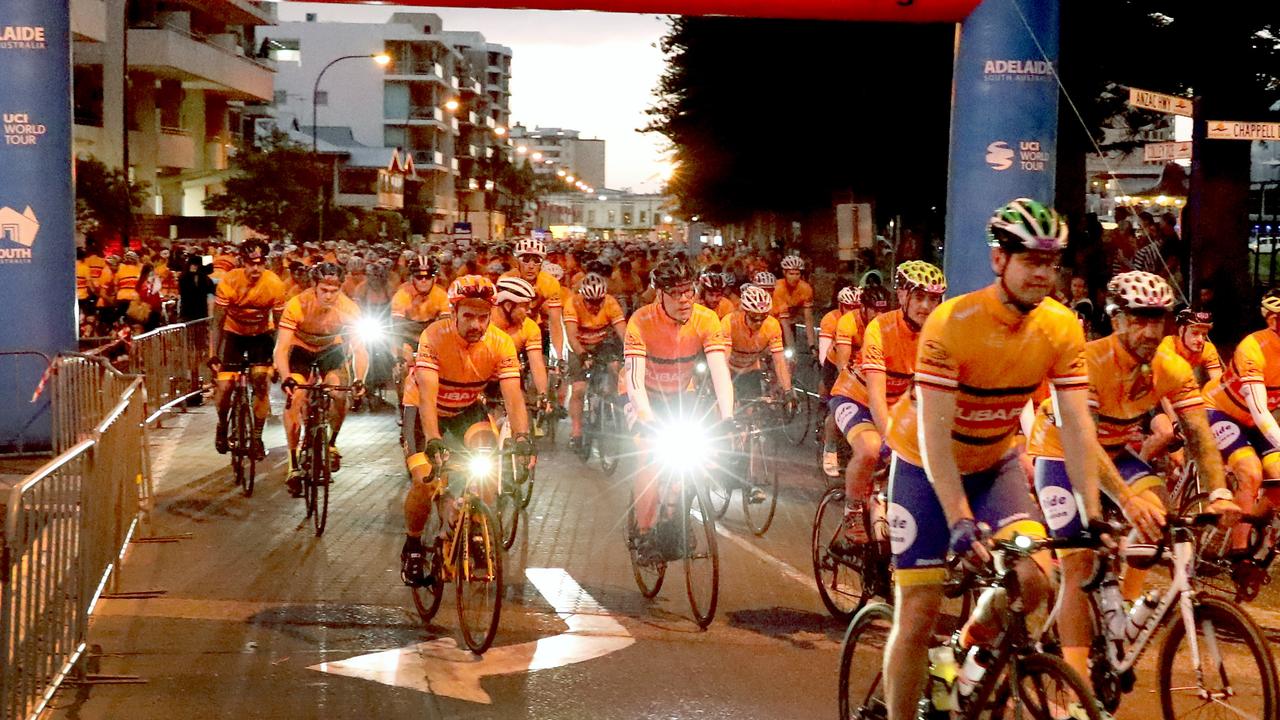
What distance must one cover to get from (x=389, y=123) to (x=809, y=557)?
109 m

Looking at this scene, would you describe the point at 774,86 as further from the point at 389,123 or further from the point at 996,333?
the point at 389,123

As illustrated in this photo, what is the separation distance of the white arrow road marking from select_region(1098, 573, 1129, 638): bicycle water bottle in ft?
8.83

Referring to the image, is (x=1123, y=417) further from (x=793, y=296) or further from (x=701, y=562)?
(x=793, y=296)

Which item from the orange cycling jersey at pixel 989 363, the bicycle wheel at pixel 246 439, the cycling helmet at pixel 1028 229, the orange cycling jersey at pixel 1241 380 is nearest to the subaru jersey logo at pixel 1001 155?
the orange cycling jersey at pixel 1241 380

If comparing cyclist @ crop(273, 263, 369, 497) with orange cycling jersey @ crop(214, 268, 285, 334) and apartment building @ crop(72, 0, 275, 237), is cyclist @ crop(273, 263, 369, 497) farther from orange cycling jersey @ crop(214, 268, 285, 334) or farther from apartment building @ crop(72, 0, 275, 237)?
apartment building @ crop(72, 0, 275, 237)

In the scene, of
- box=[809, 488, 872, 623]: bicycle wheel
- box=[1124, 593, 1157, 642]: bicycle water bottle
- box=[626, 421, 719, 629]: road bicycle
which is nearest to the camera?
box=[1124, 593, 1157, 642]: bicycle water bottle

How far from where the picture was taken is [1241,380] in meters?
8.86

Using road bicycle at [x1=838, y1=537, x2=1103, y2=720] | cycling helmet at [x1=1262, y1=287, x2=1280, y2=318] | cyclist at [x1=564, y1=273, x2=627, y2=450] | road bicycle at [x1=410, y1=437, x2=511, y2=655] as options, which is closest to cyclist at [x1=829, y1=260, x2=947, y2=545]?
road bicycle at [x1=410, y1=437, x2=511, y2=655]

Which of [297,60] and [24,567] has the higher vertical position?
[297,60]

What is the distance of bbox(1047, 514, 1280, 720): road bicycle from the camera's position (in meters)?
5.20

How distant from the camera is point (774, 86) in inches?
1366

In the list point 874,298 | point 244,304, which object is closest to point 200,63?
point 244,304

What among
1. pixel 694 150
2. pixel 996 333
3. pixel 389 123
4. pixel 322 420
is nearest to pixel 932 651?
pixel 996 333

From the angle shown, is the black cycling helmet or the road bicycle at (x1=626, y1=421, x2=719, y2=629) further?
the black cycling helmet
